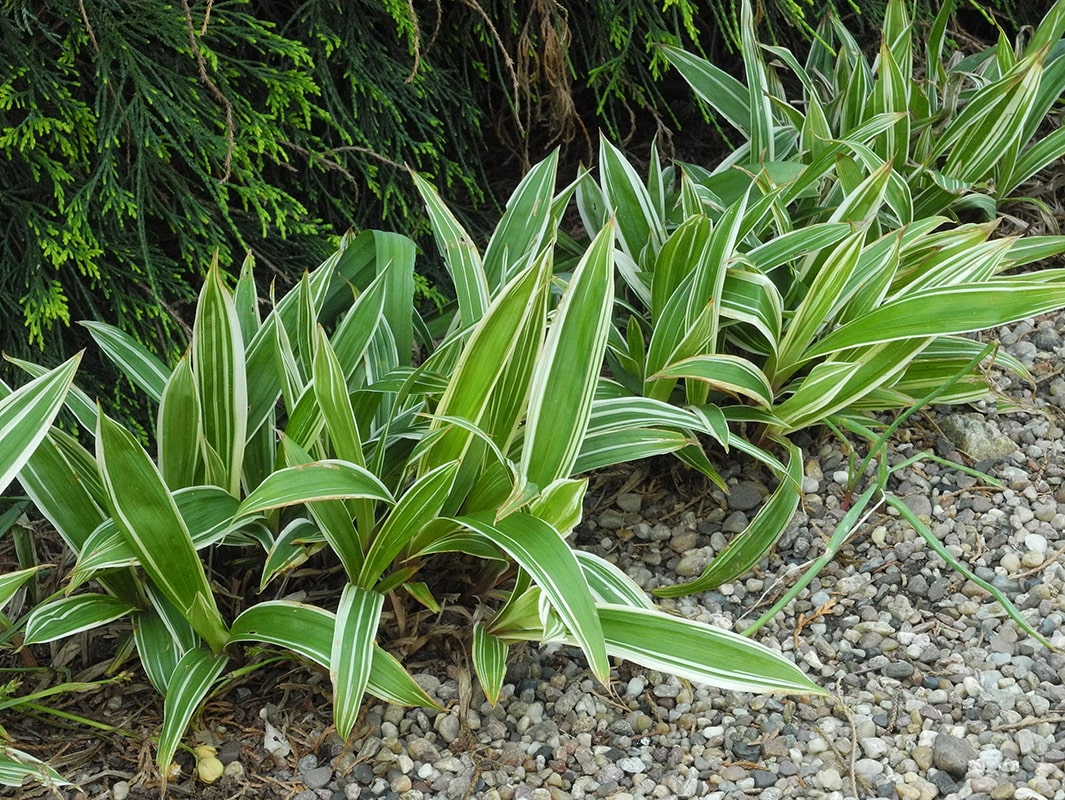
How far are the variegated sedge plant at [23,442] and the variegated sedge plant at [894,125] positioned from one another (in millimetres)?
1271

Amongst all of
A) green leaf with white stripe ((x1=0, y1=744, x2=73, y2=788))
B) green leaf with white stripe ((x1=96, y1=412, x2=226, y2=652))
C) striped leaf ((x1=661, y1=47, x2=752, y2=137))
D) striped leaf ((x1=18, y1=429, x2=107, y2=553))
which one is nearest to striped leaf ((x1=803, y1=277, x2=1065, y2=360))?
striped leaf ((x1=661, y1=47, x2=752, y2=137))

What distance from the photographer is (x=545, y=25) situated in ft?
7.52

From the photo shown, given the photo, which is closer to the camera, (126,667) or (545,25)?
(126,667)

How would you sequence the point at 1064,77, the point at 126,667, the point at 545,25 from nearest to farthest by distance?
the point at 126,667
the point at 545,25
the point at 1064,77

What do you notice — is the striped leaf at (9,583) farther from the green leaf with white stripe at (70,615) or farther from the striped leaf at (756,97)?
the striped leaf at (756,97)

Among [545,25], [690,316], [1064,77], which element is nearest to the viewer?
[690,316]

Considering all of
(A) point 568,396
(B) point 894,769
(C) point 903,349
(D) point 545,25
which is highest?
(D) point 545,25

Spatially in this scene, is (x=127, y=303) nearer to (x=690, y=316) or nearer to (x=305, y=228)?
(x=305, y=228)

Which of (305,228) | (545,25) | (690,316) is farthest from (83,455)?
(545,25)

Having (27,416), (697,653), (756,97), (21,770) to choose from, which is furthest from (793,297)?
(21,770)

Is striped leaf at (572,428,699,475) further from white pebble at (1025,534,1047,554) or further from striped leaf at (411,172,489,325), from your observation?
white pebble at (1025,534,1047,554)

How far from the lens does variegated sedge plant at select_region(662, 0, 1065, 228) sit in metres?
2.20

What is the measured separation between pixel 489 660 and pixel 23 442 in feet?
2.31

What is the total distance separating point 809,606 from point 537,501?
0.57 meters
